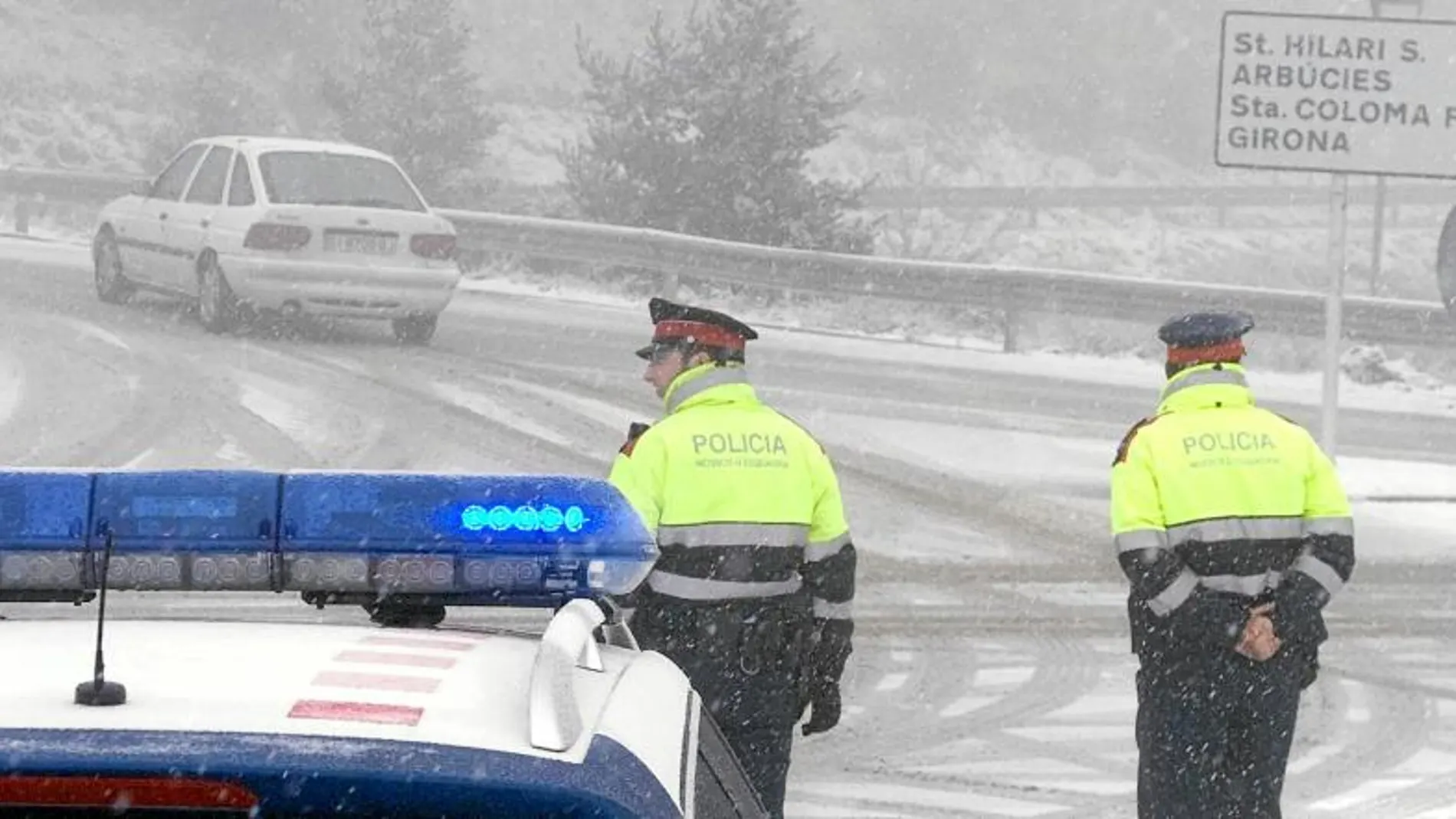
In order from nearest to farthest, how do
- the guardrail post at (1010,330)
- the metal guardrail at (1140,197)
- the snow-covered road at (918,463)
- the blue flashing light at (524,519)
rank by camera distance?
the blue flashing light at (524,519) < the snow-covered road at (918,463) < the guardrail post at (1010,330) < the metal guardrail at (1140,197)

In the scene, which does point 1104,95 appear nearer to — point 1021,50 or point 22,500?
point 1021,50

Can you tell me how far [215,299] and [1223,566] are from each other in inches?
555

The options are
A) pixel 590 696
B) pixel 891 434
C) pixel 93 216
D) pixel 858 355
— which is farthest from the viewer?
pixel 93 216

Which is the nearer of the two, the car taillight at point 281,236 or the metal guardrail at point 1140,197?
the car taillight at point 281,236

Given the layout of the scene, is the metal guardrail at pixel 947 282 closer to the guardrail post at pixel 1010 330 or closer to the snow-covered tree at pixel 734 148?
the guardrail post at pixel 1010 330

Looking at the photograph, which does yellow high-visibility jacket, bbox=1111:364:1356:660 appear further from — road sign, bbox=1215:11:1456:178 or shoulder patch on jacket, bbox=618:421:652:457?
road sign, bbox=1215:11:1456:178

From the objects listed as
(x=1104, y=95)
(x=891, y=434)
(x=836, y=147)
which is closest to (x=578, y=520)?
(x=891, y=434)

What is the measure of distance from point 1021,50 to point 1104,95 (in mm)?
2557

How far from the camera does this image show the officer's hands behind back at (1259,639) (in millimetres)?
6422

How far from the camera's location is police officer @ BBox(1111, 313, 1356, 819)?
6.45m

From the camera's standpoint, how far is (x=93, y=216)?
36188mm

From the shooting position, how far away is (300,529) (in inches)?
121

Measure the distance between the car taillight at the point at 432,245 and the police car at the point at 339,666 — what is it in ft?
51.2

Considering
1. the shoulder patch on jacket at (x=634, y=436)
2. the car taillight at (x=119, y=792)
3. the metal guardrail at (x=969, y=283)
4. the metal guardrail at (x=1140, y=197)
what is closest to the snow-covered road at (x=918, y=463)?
the metal guardrail at (x=969, y=283)
